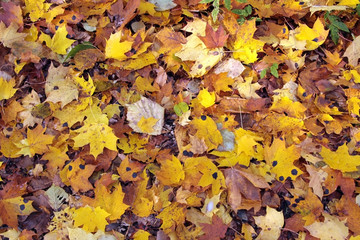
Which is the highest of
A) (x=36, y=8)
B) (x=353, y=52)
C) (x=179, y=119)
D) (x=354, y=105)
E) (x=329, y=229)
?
(x=36, y=8)

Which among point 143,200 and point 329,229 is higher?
point 143,200

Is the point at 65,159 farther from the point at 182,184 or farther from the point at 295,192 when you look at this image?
the point at 295,192

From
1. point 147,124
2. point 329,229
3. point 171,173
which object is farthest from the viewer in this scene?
point 147,124

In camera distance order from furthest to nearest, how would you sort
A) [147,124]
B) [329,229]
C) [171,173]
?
1. [147,124]
2. [171,173]
3. [329,229]

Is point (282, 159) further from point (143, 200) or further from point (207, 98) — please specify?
point (143, 200)

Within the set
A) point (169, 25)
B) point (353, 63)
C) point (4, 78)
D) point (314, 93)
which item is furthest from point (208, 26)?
point (4, 78)

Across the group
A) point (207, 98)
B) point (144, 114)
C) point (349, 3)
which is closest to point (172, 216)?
point (144, 114)

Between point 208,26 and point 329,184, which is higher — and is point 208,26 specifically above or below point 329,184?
above

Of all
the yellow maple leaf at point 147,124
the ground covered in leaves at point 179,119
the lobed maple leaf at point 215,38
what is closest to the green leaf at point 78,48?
the ground covered in leaves at point 179,119

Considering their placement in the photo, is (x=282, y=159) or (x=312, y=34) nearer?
(x=282, y=159)
